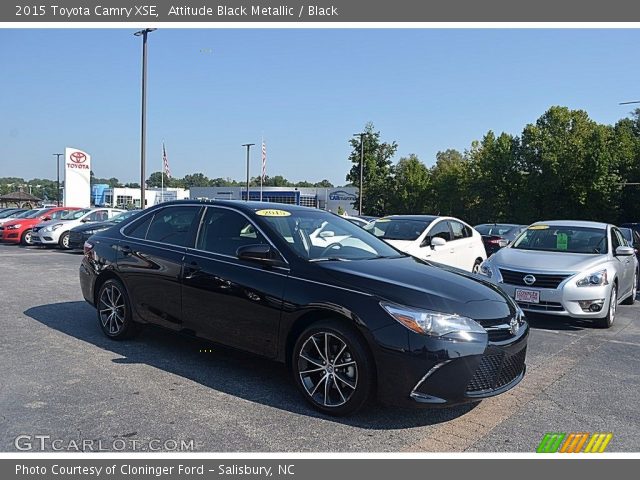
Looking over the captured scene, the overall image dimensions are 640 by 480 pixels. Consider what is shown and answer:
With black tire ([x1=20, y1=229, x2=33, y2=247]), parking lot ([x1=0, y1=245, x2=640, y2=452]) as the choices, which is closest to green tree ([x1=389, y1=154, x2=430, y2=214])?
black tire ([x1=20, y1=229, x2=33, y2=247])

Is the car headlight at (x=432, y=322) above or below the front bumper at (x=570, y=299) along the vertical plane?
above

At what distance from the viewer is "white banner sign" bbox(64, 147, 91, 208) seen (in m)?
34.7

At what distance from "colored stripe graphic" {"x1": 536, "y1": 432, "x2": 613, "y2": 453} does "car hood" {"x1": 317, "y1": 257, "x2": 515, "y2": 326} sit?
2.88 feet

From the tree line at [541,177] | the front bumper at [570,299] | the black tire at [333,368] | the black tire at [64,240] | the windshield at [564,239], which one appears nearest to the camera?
the black tire at [333,368]

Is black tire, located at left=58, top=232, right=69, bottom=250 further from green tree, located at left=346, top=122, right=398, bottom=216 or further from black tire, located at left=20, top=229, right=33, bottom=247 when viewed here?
green tree, located at left=346, top=122, right=398, bottom=216

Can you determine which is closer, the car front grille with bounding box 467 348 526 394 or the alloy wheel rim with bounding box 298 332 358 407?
the car front grille with bounding box 467 348 526 394

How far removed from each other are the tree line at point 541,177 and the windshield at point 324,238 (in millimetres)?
37451

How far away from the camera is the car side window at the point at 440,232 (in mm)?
10234

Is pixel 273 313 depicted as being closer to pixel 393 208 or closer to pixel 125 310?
pixel 125 310

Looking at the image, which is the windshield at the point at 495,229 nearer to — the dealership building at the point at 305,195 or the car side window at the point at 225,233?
the car side window at the point at 225,233

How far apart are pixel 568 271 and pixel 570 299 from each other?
1.29ft

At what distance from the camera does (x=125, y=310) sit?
19.2ft

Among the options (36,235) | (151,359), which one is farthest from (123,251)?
(36,235)

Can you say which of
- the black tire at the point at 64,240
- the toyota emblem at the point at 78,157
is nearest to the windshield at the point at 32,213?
the black tire at the point at 64,240
